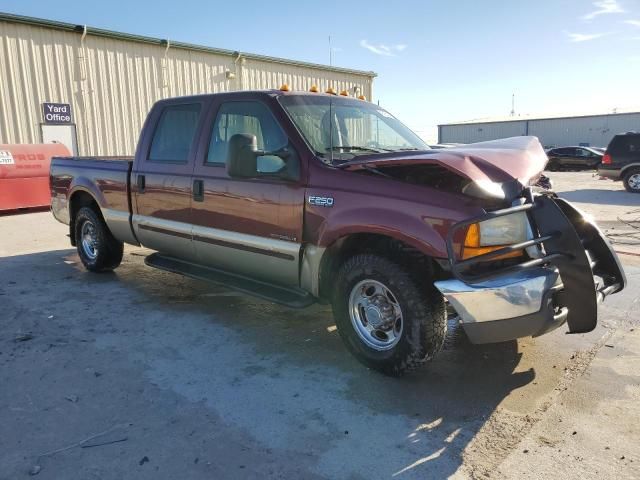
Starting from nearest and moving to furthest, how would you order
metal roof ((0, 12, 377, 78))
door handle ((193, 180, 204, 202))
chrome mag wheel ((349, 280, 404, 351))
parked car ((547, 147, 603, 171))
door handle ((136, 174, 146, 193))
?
chrome mag wheel ((349, 280, 404, 351)), door handle ((193, 180, 204, 202)), door handle ((136, 174, 146, 193)), metal roof ((0, 12, 377, 78)), parked car ((547, 147, 603, 171))

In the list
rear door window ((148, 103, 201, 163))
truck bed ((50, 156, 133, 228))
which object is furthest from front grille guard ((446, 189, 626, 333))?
truck bed ((50, 156, 133, 228))

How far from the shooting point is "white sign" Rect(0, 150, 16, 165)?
11458 millimetres

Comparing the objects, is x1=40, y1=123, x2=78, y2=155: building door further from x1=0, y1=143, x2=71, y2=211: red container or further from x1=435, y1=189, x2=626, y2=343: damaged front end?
x1=435, y1=189, x2=626, y2=343: damaged front end

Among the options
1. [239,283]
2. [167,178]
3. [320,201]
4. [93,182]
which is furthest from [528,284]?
[93,182]

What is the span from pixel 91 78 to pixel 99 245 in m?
10.9

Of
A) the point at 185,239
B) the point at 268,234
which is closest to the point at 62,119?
the point at 185,239

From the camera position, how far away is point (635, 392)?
3.38m

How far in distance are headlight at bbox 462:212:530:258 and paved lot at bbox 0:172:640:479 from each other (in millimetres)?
968

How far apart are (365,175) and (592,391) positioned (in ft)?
6.67

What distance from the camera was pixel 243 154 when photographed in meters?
3.77

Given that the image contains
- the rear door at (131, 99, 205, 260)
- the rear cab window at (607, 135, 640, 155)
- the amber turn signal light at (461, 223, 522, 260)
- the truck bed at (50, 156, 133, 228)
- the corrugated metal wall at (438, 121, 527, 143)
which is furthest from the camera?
the corrugated metal wall at (438, 121, 527, 143)

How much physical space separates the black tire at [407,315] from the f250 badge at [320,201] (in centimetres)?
43

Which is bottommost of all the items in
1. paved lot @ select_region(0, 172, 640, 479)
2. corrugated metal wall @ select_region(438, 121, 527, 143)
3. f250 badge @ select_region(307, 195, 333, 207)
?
paved lot @ select_region(0, 172, 640, 479)

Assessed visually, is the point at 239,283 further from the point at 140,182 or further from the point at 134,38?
the point at 134,38
